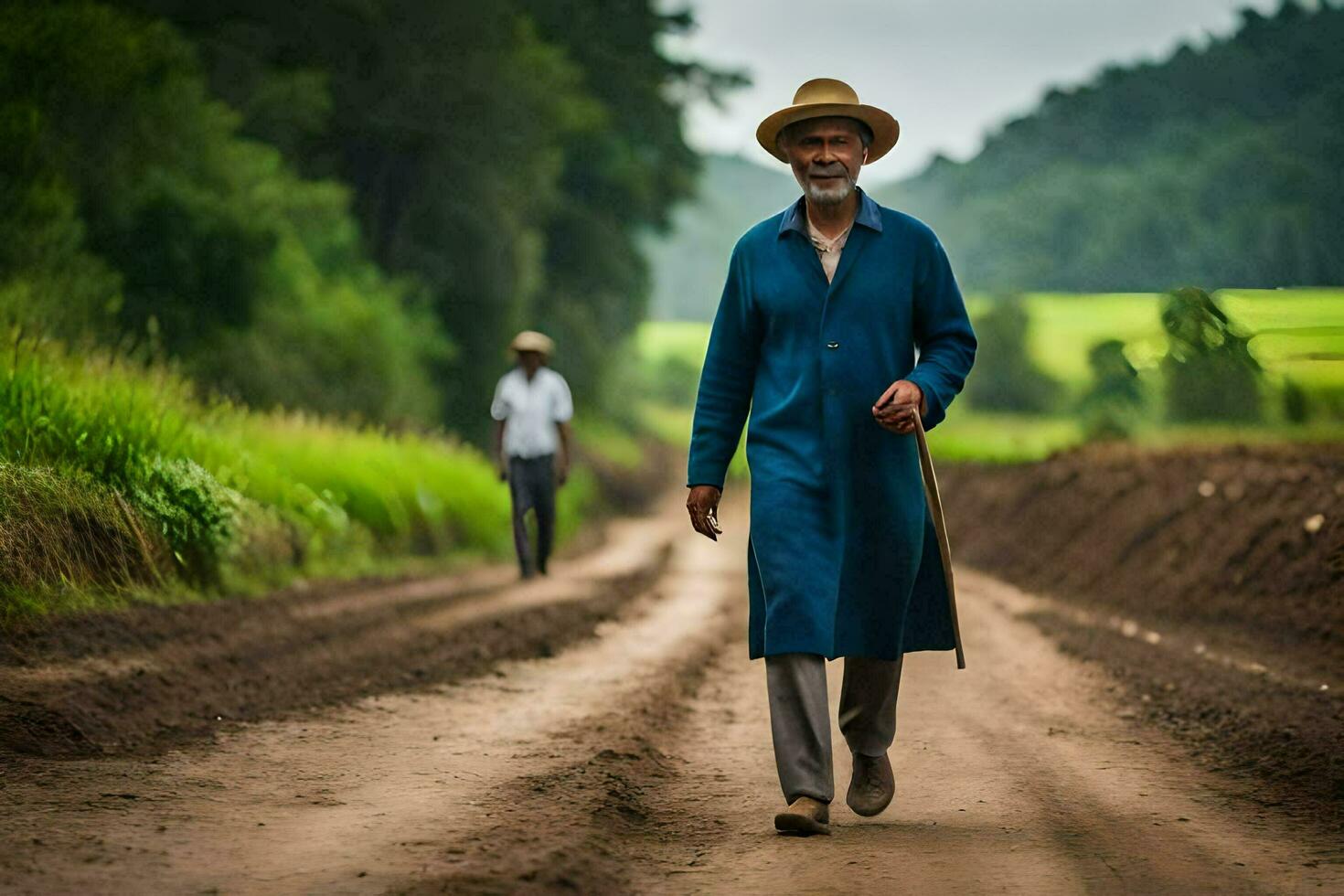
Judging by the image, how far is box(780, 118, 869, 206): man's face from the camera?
231 inches

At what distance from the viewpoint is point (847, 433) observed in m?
5.82

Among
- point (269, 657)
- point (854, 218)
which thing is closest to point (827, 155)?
point (854, 218)

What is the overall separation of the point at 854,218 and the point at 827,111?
0.40 meters

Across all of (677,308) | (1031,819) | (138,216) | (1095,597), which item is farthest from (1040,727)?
(677,308)

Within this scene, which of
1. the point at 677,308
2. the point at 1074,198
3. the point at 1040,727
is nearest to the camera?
the point at 1040,727

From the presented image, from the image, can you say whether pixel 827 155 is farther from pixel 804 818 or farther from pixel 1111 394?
pixel 1111 394

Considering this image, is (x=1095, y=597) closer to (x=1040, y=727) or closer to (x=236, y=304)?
(x=1040, y=727)

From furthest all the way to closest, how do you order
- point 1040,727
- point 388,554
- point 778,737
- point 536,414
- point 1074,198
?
1. point 1074,198
2. point 388,554
3. point 536,414
4. point 1040,727
5. point 778,737

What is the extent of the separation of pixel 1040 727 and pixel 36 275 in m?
11.1

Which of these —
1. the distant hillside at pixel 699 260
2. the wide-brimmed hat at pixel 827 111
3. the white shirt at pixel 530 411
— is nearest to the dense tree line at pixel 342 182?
the white shirt at pixel 530 411

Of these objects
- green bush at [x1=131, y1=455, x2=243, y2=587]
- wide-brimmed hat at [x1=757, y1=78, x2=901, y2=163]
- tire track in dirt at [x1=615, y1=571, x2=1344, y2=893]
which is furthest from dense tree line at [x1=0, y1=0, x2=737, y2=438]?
wide-brimmed hat at [x1=757, y1=78, x2=901, y2=163]

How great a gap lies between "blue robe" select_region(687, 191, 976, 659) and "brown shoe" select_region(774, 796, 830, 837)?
52 centimetres

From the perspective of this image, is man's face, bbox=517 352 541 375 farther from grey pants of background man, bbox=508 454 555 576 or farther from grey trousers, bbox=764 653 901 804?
grey trousers, bbox=764 653 901 804

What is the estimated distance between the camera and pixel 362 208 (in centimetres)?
3056
